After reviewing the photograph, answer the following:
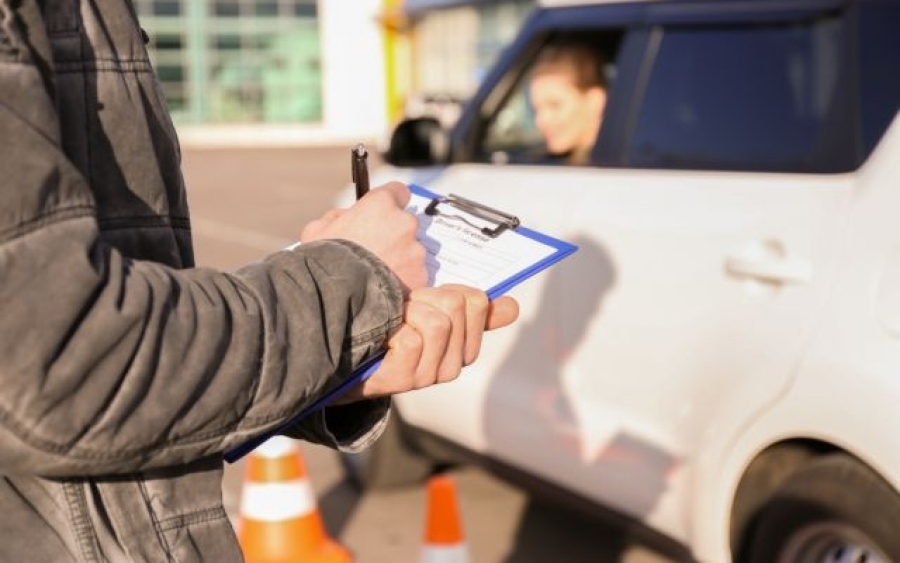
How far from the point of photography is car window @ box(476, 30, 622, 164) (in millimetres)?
4230

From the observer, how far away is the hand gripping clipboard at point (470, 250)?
5.09ft

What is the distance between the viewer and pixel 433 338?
4.88ft

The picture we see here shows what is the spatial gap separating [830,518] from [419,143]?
6.90 feet

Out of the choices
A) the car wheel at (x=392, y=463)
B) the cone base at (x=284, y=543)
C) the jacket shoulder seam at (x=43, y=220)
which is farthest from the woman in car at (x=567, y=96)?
the jacket shoulder seam at (x=43, y=220)

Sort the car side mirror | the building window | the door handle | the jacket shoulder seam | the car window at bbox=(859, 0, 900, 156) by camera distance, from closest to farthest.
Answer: the jacket shoulder seam < the door handle < the car window at bbox=(859, 0, 900, 156) < the car side mirror < the building window

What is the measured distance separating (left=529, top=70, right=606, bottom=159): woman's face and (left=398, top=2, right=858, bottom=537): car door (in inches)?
9.7

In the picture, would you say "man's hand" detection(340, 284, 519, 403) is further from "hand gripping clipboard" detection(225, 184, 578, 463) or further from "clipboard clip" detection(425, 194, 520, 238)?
"clipboard clip" detection(425, 194, 520, 238)

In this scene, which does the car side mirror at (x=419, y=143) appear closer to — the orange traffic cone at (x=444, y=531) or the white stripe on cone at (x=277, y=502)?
the white stripe on cone at (x=277, y=502)

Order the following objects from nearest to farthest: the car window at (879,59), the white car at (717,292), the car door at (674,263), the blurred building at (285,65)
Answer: the white car at (717,292) < the car door at (674,263) < the car window at (879,59) < the blurred building at (285,65)

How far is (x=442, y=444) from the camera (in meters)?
4.49

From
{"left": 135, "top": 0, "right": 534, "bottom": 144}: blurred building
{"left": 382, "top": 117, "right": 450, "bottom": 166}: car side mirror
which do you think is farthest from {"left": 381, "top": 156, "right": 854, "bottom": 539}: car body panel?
{"left": 135, "top": 0, "right": 534, "bottom": 144}: blurred building

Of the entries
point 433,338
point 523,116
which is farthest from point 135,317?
point 523,116

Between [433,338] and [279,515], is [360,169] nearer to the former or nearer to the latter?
[433,338]

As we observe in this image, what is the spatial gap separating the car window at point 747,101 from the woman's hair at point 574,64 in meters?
0.52
